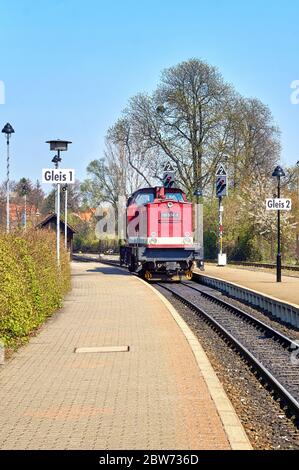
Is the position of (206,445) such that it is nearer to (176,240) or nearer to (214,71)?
(176,240)

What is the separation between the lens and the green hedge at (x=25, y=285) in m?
11.2

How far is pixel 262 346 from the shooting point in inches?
519

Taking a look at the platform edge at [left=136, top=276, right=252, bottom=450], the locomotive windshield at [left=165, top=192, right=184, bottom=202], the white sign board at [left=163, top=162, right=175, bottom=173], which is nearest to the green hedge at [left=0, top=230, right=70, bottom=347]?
the platform edge at [left=136, top=276, right=252, bottom=450]

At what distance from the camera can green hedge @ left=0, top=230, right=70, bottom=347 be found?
11203 mm

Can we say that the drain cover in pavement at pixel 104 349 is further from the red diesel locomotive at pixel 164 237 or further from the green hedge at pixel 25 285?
the red diesel locomotive at pixel 164 237

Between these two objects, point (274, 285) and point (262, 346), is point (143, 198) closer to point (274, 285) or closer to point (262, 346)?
point (274, 285)

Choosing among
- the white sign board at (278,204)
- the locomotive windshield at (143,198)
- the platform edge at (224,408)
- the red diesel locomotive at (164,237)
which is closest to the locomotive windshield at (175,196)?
the red diesel locomotive at (164,237)

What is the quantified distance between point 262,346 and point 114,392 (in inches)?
225

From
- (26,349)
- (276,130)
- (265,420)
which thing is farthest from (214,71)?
(265,420)

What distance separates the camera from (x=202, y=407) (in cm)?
734

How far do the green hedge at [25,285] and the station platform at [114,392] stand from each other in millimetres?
360

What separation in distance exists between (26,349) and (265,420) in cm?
478

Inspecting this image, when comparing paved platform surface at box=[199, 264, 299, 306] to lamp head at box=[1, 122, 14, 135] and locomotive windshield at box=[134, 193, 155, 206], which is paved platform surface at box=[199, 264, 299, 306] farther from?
lamp head at box=[1, 122, 14, 135]

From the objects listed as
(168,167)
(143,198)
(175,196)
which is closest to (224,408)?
(175,196)
